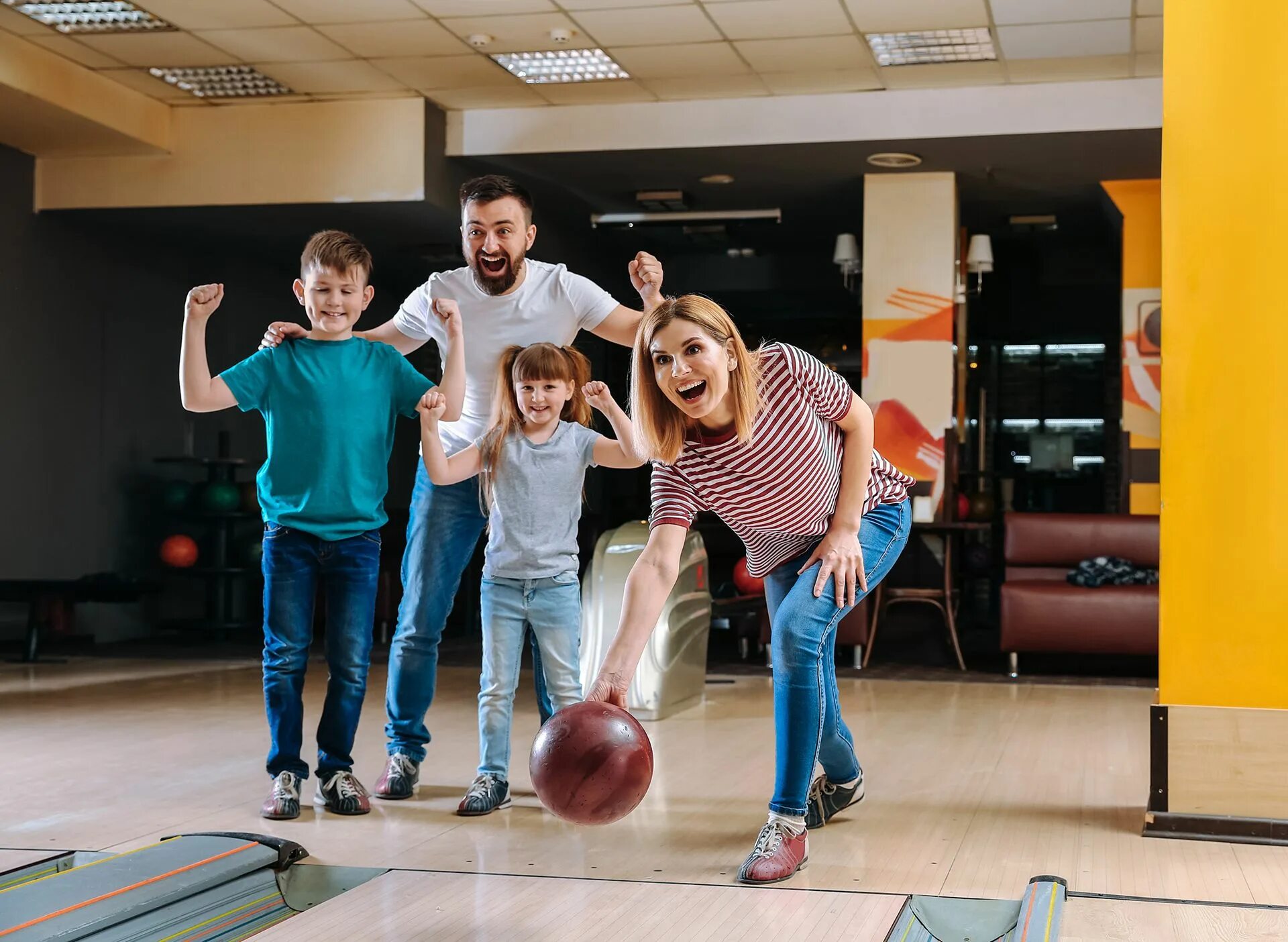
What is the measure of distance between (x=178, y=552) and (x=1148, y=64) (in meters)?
6.46

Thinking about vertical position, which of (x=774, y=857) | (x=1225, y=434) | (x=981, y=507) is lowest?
(x=774, y=857)

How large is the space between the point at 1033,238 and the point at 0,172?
766 centimetres

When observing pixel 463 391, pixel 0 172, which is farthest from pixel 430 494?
pixel 0 172

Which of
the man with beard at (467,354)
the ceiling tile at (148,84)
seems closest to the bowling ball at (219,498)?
the ceiling tile at (148,84)

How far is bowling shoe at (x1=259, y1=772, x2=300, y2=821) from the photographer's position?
3256 millimetres

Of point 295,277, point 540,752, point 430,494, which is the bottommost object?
point 540,752

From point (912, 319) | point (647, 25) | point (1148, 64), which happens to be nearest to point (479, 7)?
point (647, 25)

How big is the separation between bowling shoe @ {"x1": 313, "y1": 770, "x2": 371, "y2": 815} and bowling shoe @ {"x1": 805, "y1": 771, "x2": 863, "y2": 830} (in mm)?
1052

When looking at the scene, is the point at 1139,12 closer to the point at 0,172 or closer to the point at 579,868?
the point at 579,868

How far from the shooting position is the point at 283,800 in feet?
10.8

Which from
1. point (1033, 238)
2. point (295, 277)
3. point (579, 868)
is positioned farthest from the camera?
point (1033, 238)

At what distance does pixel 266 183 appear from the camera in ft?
26.5

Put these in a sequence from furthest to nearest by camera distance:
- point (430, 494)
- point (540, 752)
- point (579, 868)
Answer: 1. point (430, 494)
2. point (579, 868)
3. point (540, 752)

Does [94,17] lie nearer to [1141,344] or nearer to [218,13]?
[218,13]
